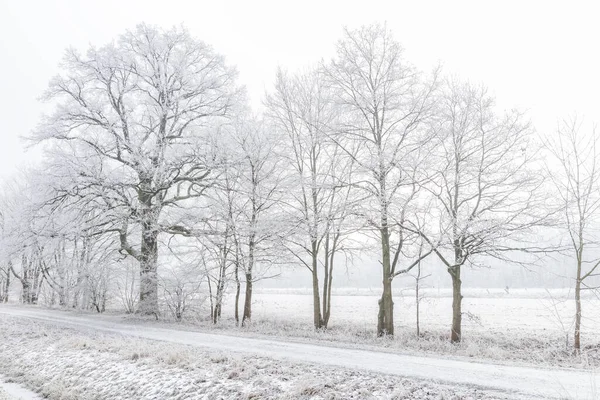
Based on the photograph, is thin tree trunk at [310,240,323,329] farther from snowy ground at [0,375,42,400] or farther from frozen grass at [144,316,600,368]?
snowy ground at [0,375,42,400]

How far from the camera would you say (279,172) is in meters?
20.6

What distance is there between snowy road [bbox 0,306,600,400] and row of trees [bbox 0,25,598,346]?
5726mm

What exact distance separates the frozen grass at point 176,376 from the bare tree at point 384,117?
28.4ft

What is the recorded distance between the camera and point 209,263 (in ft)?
66.5

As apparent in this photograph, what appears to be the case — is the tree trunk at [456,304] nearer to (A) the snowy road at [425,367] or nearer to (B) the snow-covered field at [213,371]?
(B) the snow-covered field at [213,371]

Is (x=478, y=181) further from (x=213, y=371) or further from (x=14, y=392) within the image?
(x=14, y=392)

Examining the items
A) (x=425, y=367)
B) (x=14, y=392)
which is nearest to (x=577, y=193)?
(x=425, y=367)

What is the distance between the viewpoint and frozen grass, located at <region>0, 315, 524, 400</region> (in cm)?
723

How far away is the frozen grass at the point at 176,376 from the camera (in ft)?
23.7

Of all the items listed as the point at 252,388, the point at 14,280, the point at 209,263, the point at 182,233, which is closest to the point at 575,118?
the point at 252,388

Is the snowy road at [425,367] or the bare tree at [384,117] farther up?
the bare tree at [384,117]

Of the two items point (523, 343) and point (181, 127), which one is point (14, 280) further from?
point (523, 343)

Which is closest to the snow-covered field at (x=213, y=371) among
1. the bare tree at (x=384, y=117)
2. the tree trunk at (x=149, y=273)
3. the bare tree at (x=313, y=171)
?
the tree trunk at (x=149, y=273)

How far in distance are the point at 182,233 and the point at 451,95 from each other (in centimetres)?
1477
